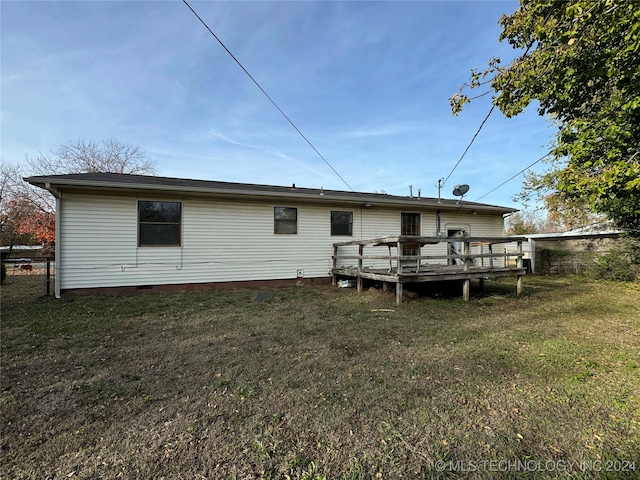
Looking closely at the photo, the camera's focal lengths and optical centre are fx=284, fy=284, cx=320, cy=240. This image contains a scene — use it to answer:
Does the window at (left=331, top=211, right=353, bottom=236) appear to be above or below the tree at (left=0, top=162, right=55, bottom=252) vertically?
below

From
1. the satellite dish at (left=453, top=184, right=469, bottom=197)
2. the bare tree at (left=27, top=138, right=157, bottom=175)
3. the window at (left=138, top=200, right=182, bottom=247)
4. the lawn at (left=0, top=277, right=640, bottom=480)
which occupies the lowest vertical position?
the lawn at (left=0, top=277, right=640, bottom=480)

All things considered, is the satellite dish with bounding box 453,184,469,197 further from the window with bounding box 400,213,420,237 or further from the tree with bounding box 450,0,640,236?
the tree with bounding box 450,0,640,236

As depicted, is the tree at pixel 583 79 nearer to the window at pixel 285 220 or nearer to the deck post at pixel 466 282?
the deck post at pixel 466 282

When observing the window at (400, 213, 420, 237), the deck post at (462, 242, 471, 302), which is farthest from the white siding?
the deck post at (462, 242, 471, 302)

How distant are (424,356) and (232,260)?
656 cm

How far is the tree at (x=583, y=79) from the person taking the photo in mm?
3383

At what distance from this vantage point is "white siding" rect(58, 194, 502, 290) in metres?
7.21

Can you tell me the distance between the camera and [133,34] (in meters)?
6.89

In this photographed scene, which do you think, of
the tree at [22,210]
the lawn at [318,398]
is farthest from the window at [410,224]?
the tree at [22,210]

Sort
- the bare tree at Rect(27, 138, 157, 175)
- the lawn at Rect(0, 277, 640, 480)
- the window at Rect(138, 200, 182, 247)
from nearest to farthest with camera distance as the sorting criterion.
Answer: the lawn at Rect(0, 277, 640, 480) → the window at Rect(138, 200, 182, 247) → the bare tree at Rect(27, 138, 157, 175)

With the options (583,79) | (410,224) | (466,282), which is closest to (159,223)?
(466,282)

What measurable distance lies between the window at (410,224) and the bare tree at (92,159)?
19962 millimetres

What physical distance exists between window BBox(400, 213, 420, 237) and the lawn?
609cm

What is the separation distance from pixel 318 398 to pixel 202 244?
22.5ft
